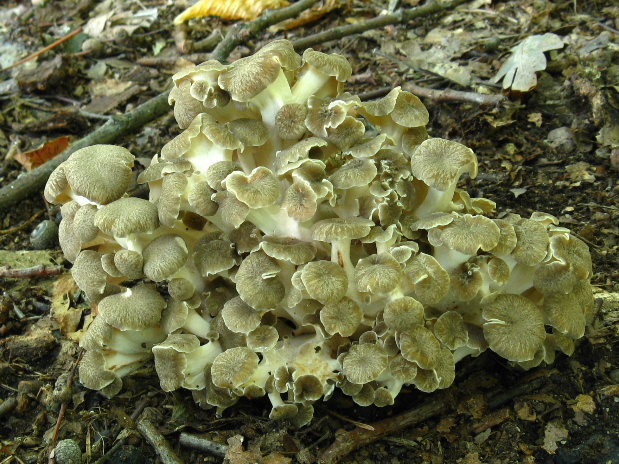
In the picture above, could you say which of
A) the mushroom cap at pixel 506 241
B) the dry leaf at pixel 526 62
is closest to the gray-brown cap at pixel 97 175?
the mushroom cap at pixel 506 241

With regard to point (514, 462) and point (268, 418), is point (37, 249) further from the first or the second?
point (514, 462)

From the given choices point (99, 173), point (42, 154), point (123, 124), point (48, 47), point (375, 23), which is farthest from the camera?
point (48, 47)

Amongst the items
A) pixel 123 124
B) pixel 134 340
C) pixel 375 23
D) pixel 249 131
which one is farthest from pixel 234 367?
pixel 375 23

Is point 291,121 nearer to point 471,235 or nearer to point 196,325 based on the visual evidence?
point 471,235

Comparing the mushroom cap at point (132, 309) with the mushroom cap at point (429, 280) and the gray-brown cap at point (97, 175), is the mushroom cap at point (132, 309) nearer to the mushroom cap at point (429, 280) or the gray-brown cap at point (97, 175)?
the gray-brown cap at point (97, 175)

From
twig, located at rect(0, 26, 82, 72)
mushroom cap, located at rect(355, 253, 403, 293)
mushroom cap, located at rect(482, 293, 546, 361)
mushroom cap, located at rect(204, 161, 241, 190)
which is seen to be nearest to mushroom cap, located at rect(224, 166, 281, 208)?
mushroom cap, located at rect(204, 161, 241, 190)

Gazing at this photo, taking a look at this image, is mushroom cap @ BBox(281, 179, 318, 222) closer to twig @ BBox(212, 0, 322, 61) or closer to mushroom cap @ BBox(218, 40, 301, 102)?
mushroom cap @ BBox(218, 40, 301, 102)

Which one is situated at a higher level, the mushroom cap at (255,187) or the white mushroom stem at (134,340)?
the mushroom cap at (255,187)
